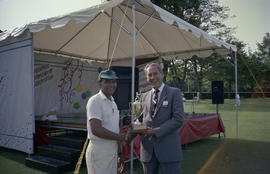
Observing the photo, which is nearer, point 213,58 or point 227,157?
point 227,157

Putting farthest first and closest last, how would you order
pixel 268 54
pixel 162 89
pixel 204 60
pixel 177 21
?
pixel 268 54
pixel 204 60
pixel 177 21
pixel 162 89

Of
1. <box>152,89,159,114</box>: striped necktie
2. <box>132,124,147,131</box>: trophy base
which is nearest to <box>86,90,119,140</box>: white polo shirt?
<box>132,124,147,131</box>: trophy base

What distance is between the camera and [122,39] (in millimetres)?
7965

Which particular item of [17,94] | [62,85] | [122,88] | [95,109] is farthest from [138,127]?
[62,85]

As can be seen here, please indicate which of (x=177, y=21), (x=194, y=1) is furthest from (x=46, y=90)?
(x=194, y=1)

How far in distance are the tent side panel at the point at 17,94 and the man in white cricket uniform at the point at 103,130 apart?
11.2ft

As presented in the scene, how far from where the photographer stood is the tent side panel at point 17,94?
4.98 meters

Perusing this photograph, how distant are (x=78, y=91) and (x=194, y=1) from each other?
14889mm

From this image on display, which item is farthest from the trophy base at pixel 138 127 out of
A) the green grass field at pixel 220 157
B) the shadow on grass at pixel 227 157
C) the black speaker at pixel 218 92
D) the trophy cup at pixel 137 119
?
the black speaker at pixel 218 92

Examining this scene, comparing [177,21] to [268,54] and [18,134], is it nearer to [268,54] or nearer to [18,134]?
[18,134]

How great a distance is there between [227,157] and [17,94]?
5.15 metres

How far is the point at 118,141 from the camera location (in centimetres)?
210

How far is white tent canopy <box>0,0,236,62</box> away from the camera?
620 cm

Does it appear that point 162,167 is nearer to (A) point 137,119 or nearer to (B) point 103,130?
(A) point 137,119
